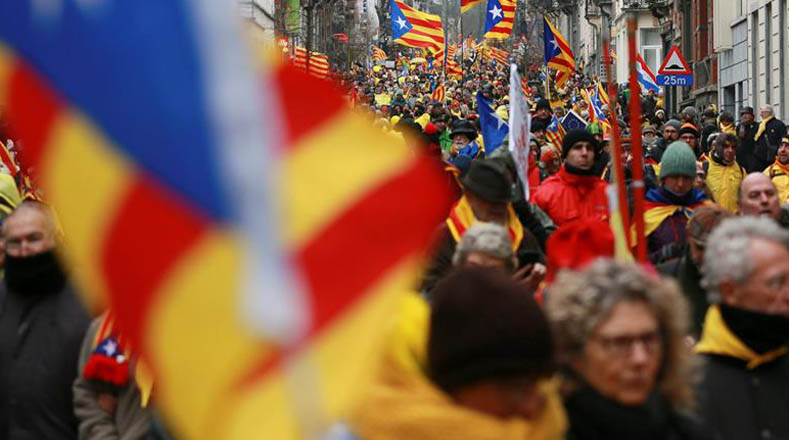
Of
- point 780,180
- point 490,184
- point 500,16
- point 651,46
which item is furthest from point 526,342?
point 651,46

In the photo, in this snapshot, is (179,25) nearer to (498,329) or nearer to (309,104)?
(309,104)

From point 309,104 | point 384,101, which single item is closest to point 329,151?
point 309,104

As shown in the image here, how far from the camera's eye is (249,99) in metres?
2.12

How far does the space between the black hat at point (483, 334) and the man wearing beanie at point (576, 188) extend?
6.44m

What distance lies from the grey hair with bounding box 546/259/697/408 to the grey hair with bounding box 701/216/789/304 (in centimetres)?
73

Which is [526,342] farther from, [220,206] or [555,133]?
[555,133]

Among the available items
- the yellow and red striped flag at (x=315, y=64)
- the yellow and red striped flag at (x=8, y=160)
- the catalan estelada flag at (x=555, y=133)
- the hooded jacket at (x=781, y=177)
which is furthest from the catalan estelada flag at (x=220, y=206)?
the catalan estelada flag at (x=555, y=133)

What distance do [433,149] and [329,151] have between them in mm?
10294

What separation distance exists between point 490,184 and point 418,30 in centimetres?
2771

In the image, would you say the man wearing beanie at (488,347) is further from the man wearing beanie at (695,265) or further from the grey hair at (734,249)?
the man wearing beanie at (695,265)

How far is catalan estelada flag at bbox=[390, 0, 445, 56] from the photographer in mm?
34625

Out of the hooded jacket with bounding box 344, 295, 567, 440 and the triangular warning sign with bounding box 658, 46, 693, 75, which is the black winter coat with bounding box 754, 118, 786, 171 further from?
the hooded jacket with bounding box 344, 295, 567, 440

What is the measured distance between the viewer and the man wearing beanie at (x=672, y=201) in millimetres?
8789

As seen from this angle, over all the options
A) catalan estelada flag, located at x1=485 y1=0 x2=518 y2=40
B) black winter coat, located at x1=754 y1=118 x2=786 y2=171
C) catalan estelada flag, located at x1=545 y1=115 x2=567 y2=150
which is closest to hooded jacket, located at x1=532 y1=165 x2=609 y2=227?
catalan estelada flag, located at x1=545 y1=115 x2=567 y2=150
